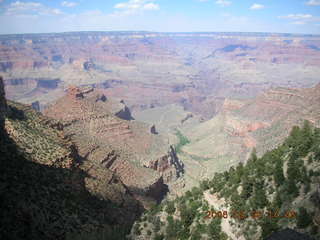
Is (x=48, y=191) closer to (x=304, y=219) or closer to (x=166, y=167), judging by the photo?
(x=304, y=219)

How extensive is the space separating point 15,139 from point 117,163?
2370cm

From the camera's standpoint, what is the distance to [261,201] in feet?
68.3

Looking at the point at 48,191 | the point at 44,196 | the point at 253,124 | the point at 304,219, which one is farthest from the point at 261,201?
the point at 253,124

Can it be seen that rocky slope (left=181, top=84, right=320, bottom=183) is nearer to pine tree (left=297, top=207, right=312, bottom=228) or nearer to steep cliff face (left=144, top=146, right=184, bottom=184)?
steep cliff face (left=144, top=146, right=184, bottom=184)

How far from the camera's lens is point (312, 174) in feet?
64.5

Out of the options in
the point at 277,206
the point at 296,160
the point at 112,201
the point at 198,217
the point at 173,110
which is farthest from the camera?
the point at 173,110

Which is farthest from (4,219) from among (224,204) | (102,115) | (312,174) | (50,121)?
(102,115)

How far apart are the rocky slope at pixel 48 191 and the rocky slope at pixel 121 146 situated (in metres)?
11.0

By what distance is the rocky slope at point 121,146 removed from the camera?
53938 mm

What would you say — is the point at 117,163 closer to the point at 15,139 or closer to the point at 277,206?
the point at 15,139

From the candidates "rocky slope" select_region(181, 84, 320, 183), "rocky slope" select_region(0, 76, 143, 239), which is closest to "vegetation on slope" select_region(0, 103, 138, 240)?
"rocky slope" select_region(0, 76, 143, 239)

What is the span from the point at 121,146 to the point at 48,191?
132ft
